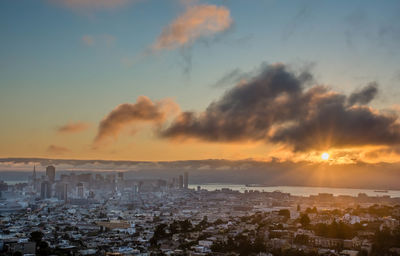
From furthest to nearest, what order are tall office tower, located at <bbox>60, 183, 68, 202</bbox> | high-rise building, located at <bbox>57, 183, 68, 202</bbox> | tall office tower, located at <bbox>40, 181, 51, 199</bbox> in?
tall office tower, located at <bbox>40, 181, 51, 199</bbox> < high-rise building, located at <bbox>57, 183, 68, 202</bbox> < tall office tower, located at <bbox>60, 183, 68, 202</bbox>

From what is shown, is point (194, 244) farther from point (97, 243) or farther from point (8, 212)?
point (8, 212)

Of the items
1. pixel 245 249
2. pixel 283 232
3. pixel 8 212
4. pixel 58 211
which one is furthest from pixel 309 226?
pixel 8 212

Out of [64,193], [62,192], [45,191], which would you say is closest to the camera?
[64,193]

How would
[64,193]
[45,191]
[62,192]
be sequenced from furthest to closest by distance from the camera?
1. [45,191]
2. [62,192]
3. [64,193]

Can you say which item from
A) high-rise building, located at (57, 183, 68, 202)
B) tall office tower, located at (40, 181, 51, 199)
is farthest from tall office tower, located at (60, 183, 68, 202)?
tall office tower, located at (40, 181, 51, 199)

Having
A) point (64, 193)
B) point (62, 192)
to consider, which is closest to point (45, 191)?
point (62, 192)

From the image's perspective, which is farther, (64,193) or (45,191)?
(45,191)

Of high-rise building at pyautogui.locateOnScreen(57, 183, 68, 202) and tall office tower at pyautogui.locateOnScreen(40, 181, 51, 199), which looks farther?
tall office tower at pyautogui.locateOnScreen(40, 181, 51, 199)

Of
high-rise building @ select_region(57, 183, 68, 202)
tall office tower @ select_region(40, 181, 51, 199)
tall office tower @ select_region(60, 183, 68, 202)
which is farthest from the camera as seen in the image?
tall office tower @ select_region(40, 181, 51, 199)

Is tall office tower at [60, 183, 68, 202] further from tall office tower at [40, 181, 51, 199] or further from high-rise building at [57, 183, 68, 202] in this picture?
tall office tower at [40, 181, 51, 199]

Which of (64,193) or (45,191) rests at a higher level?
(45,191)

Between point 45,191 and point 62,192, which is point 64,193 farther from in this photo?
point 45,191
